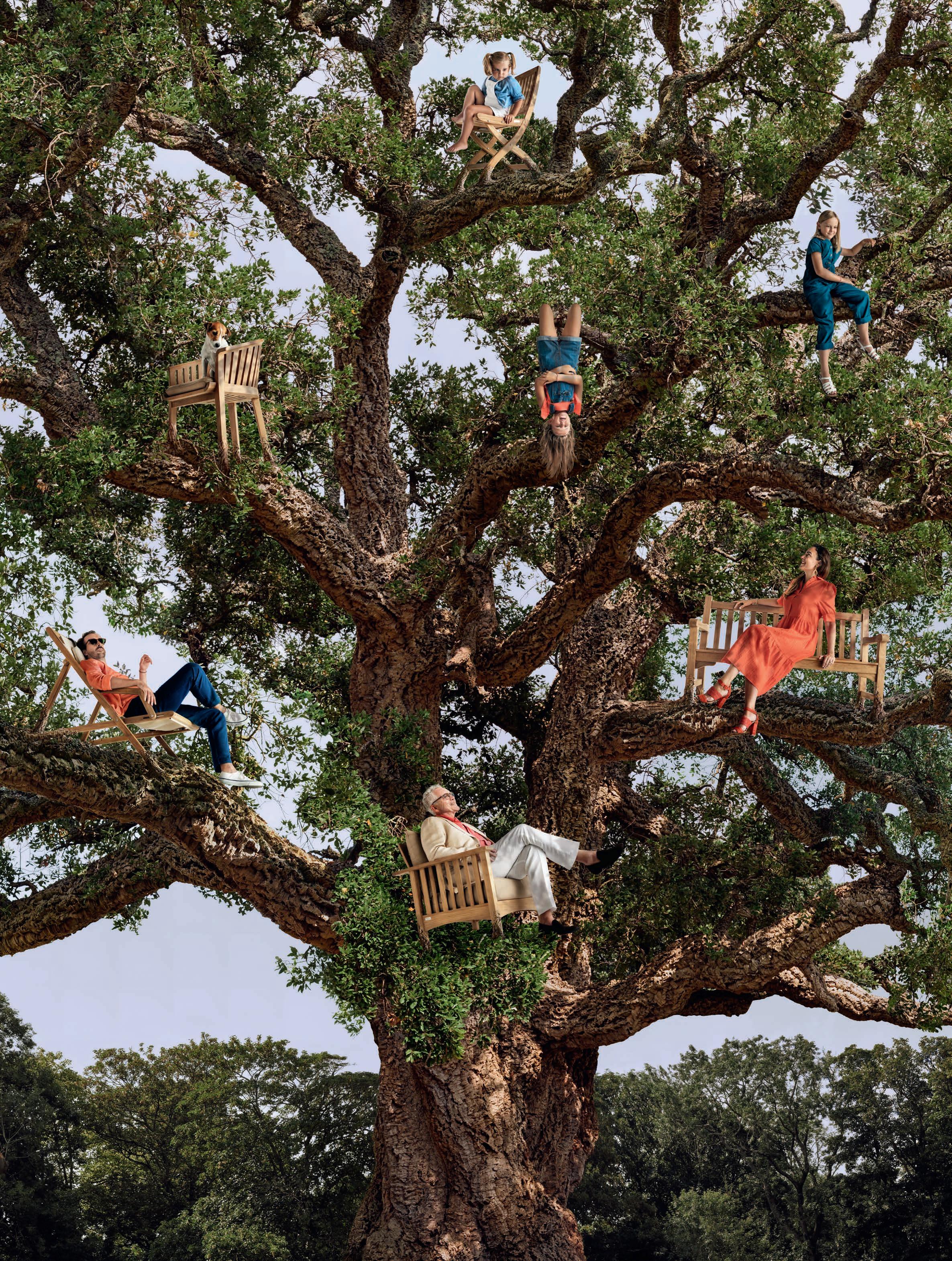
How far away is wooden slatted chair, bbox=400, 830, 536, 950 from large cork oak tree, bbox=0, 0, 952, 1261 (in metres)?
0.67

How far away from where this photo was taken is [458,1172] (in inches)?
407

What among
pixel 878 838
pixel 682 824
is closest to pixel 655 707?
Answer: pixel 682 824

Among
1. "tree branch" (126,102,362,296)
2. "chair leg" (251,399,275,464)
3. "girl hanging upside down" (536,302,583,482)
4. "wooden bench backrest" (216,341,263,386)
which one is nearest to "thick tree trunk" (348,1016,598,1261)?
"chair leg" (251,399,275,464)

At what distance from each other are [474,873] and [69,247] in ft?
22.1

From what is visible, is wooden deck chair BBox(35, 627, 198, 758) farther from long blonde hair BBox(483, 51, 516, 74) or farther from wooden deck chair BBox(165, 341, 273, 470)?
long blonde hair BBox(483, 51, 516, 74)

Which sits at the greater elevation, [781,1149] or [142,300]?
[142,300]

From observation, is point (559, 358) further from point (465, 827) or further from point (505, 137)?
point (465, 827)

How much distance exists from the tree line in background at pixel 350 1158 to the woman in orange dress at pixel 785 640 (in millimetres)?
11572

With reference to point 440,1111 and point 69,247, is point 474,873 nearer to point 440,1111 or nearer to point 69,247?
point 440,1111

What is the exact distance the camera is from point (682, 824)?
13.2 metres

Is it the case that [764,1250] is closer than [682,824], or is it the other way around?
[682,824]

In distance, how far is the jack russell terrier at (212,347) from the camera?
912cm

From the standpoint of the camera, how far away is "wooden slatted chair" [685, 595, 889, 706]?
910cm

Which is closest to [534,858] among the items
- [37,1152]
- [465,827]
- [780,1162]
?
[465,827]
